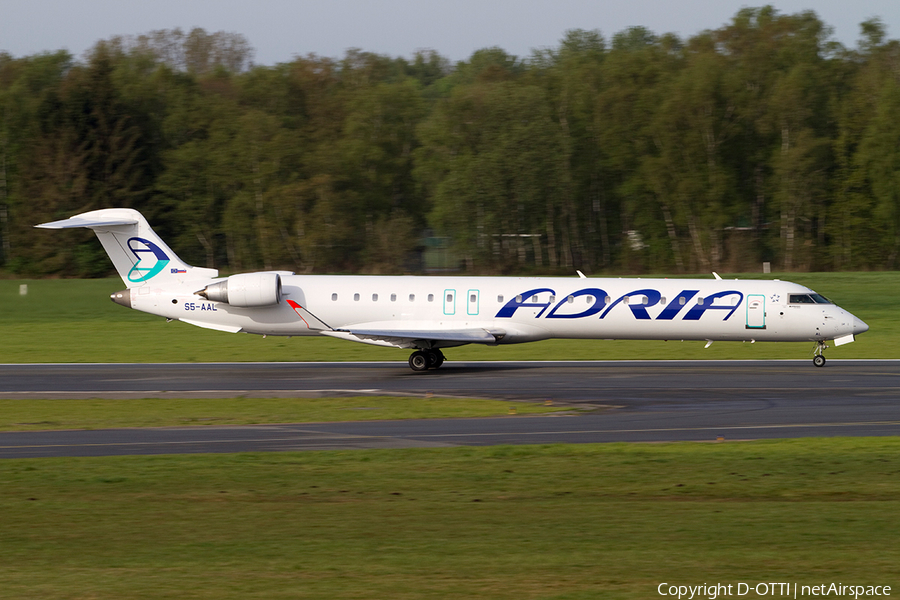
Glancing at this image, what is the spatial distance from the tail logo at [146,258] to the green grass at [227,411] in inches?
301

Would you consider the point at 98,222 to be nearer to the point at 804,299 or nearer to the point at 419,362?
the point at 419,362

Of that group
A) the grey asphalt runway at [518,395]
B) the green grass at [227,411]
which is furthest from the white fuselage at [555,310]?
the green grass at [227,411]

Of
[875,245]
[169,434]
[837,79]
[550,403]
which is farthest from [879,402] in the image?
[837,79]

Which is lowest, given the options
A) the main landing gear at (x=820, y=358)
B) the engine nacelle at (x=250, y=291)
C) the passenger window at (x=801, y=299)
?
the main landing gear at (x=820, y=358)

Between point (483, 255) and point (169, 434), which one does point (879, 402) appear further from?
point (483, 255)

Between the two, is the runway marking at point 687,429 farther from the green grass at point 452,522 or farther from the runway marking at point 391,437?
the green grass at point 452,522

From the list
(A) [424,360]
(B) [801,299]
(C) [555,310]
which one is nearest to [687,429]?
(C) [555,310]

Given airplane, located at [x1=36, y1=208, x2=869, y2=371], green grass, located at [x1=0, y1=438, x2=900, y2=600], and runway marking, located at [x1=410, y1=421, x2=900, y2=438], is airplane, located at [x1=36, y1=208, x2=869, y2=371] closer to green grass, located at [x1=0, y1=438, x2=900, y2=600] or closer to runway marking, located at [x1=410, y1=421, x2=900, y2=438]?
runway marking, located at [x1=410, y1=421, x2=900, y2=438]

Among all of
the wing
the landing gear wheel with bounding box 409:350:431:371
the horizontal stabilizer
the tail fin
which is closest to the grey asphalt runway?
the landing gear wheel with bounding box 409:350:431:371

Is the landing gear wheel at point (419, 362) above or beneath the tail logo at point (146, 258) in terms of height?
beneath

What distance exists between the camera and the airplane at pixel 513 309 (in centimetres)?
2716

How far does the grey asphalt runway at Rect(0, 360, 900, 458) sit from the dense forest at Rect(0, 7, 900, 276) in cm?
3766

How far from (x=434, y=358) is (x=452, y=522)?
55.2 feet

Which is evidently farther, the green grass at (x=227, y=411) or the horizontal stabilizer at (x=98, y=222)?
the horizontal stabilizer at (x=98, y=222)
